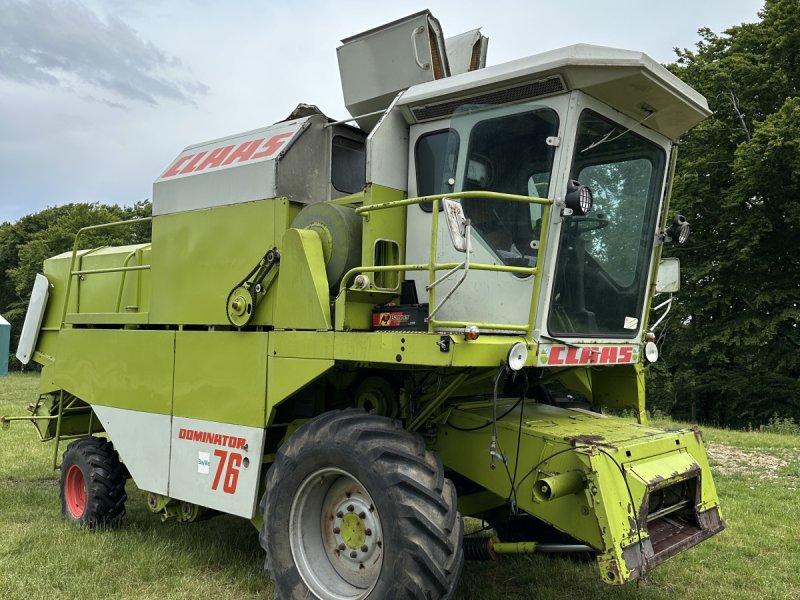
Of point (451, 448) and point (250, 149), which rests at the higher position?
point (250, 149)

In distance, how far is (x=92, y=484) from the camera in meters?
6.10

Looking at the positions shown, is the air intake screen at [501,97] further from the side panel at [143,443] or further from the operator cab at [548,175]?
the side panel at [143,443]

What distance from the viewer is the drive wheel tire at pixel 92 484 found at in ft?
20.0

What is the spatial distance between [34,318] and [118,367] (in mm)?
2153

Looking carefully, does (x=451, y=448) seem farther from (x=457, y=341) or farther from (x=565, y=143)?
(x=565, y=143)

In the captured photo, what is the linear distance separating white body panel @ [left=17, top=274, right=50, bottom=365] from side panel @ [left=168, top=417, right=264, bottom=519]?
9.73 feet

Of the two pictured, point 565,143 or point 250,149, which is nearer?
point 565,143

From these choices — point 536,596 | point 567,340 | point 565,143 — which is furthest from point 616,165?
point 536,596

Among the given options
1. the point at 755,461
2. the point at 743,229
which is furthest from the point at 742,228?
the point at 755,461

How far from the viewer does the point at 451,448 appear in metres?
4.52

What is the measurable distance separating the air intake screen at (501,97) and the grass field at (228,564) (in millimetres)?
3247

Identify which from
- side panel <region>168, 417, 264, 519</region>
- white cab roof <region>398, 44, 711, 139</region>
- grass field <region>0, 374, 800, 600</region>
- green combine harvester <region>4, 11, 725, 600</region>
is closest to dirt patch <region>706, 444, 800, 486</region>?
grass field <region>0, 374, 800, 600</region>

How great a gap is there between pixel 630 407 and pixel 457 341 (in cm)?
247

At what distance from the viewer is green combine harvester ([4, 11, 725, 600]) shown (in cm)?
387
